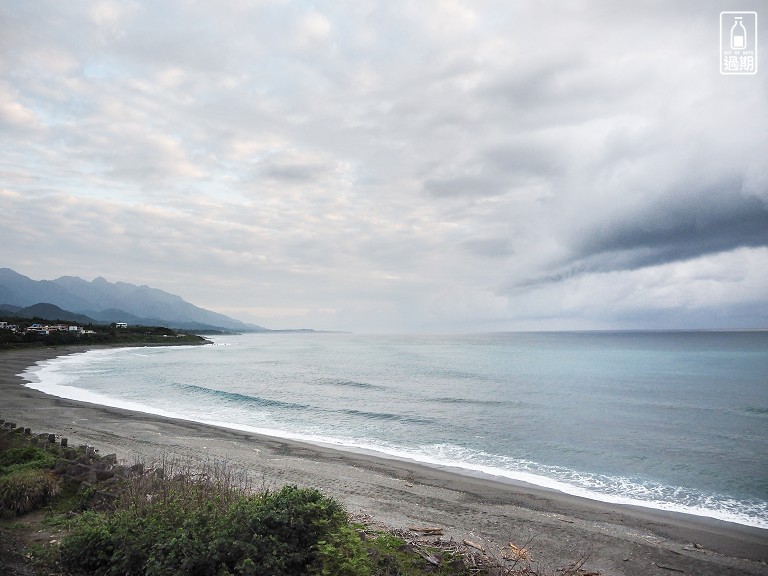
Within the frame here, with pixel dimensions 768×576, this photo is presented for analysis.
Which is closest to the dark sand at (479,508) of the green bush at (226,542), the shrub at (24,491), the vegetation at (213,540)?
the vegetation at (213,540)

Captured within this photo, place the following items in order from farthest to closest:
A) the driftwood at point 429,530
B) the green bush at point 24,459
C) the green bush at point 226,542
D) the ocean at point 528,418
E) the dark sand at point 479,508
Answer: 1. the ocean at point 528,418
2. the green bush at point 24,459
3. the driftwood at point 429,530
4. the dark sand at point 479,508
5. the green bush at point 226,542

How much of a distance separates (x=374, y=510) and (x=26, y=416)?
2384cm

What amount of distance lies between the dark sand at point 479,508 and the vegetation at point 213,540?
11.6 feet

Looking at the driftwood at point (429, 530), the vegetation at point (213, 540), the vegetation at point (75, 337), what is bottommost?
the vegetation at point (75, 337)

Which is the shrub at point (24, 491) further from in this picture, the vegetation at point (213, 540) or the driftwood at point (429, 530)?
the driftwood at point (429, 530)

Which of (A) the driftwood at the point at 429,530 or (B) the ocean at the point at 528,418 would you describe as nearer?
(A) the driftwood at the point at 429,530

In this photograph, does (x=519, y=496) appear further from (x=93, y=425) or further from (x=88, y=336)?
(x=88, y=336)

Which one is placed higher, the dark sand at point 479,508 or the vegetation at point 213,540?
the vegetation at point 213,540

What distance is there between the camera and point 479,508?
14359 millimetres

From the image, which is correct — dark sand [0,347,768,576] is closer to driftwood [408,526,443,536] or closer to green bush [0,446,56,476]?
driftwood [408,526,443,536]

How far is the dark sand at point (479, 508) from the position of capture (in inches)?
442

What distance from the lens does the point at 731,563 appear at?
11086mm

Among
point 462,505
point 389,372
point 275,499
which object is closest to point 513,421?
point 462,505

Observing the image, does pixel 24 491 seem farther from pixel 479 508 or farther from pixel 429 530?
pixel 479 508
